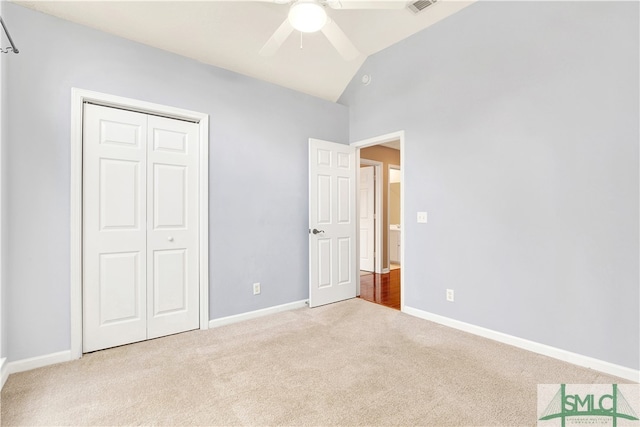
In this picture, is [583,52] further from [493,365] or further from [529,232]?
[493,365]

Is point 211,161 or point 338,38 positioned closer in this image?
point 338,38

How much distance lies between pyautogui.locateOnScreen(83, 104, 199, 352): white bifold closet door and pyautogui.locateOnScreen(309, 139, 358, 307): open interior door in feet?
4.38

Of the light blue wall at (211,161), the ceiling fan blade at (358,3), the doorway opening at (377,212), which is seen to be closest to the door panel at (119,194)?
the light blue wall at (211,161)

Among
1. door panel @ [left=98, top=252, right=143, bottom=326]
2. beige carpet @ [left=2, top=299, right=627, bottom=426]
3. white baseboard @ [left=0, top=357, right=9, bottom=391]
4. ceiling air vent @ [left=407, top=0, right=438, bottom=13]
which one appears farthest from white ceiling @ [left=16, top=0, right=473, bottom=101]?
beige carpet @ [left=2, top=299, right=627, bottom=426]

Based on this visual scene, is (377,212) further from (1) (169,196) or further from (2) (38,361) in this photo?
(2) (38,361)

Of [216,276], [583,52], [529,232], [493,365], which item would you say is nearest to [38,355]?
[216,276]

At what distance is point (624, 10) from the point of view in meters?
2.06

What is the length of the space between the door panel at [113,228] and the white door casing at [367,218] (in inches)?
156

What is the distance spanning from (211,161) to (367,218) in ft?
11.6

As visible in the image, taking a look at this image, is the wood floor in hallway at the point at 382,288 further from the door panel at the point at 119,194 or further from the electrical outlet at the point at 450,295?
the door panel at the point at 119,194

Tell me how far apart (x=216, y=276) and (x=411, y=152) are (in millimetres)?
2478

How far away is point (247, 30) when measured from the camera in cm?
292

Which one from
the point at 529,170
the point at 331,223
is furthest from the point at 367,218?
the point at 529,170

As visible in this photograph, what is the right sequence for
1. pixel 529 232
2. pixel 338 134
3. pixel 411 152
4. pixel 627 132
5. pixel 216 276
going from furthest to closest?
pixel 338 134 → pixel 411 152 → pixel 216 276 → pixel 529 232 → pixel 627 132
